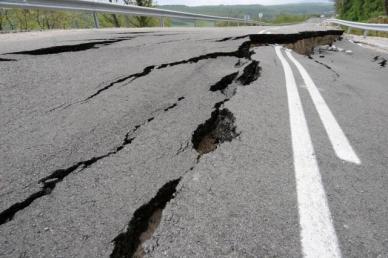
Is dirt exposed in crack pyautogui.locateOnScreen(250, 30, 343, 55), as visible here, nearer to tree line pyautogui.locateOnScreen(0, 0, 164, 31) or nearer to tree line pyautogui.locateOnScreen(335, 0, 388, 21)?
tree line pyautogui.locateOnScreen(0, 0, 164, 31)

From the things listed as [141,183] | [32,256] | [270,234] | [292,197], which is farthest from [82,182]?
[292,197]

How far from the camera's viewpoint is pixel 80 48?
518 cm

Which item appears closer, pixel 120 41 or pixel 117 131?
pixel 117 131

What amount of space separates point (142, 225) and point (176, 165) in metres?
0.61

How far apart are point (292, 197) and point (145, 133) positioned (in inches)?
53.9

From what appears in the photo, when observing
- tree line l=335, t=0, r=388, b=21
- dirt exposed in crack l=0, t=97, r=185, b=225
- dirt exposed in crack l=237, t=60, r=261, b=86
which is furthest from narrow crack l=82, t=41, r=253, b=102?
tree line l=335, t=0, r=388, b=21

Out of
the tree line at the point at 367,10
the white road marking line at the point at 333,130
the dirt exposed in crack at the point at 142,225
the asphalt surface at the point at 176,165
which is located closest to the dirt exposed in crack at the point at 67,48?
the asphalt surface at the point at 176,165

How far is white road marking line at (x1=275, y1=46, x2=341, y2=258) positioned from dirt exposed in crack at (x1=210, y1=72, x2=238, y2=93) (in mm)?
1288

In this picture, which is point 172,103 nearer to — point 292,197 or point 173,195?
point 173,195

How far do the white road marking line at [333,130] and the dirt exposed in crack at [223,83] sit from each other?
1.11 metres

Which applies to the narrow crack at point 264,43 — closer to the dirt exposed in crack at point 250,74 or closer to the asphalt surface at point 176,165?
the asphalt surface at point 176,165

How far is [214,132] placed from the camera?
9.19 ft

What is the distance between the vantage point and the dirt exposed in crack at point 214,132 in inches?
100

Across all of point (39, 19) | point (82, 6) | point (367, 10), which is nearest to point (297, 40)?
point (82, 6)
